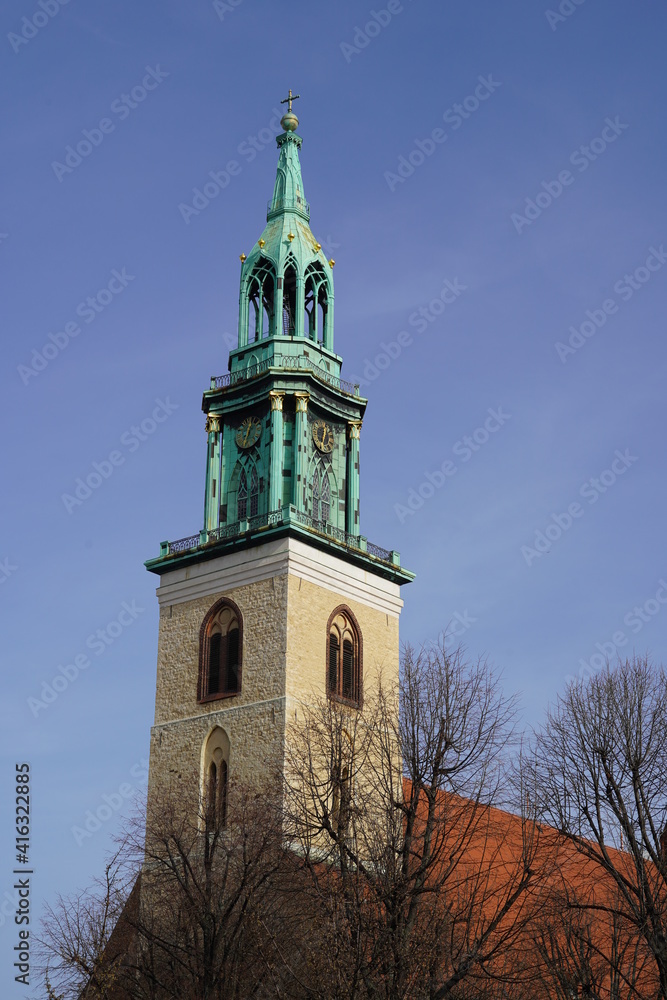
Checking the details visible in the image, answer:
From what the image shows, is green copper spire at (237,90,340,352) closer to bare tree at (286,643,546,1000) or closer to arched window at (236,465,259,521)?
arched window at (236,465,259,521)

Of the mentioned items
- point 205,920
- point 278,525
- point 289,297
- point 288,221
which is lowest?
point 205,920

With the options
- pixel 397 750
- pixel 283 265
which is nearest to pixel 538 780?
pixel 397 750

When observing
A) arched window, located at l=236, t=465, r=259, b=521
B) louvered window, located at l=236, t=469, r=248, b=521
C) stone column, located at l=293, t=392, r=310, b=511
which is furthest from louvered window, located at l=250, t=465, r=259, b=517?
stone column, located at l=293, t=392, r=310, b=511

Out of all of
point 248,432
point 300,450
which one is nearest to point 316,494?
point 300,450

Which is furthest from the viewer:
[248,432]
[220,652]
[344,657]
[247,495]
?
[248,432]

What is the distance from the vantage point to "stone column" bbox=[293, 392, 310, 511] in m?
49.9

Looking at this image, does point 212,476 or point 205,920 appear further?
point 212,476

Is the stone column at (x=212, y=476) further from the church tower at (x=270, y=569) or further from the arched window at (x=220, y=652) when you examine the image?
the arched window at (x=220, y=652)

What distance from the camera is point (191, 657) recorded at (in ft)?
161

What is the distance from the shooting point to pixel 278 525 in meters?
48.0

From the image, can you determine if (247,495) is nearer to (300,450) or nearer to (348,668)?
(300,450)

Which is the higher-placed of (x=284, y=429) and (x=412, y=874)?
(x=284, y=429)

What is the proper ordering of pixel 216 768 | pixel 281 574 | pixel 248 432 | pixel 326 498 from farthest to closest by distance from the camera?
1. pixel 248 432
2. pixel 326 498
3. pixel 281 574
4. pixel 216 768

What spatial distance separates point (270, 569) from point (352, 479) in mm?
5899
